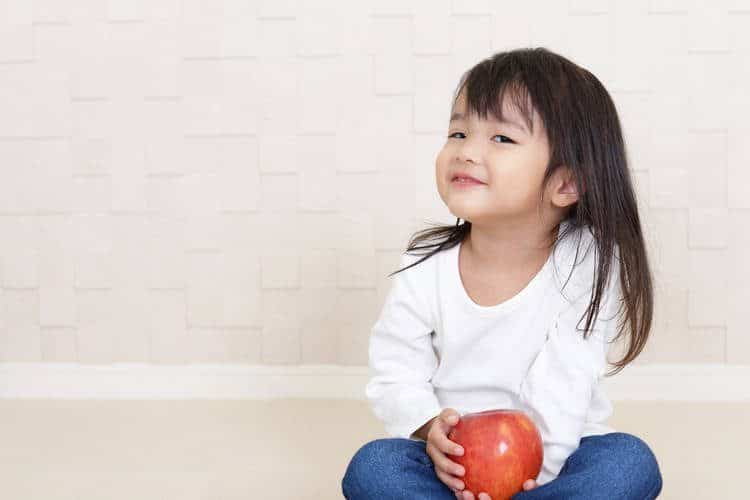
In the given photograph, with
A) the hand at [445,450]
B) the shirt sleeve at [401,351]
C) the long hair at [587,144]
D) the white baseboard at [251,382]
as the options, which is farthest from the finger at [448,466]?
the white baseboard at [251,382]

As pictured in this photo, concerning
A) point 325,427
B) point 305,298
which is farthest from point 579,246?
point 305,298

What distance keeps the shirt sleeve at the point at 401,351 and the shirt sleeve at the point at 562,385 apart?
0.43 feet

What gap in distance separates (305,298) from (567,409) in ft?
3.09

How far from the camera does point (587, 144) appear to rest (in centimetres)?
126

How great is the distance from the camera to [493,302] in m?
1.30

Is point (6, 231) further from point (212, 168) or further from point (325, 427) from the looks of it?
point (325, 427)

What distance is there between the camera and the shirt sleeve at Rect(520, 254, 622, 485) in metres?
1.23

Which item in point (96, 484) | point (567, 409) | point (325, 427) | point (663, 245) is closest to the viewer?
point (567, 409)

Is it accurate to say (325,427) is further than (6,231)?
No

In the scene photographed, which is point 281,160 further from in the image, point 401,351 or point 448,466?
point 448,466

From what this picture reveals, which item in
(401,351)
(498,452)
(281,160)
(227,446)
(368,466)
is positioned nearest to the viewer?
(498,452)

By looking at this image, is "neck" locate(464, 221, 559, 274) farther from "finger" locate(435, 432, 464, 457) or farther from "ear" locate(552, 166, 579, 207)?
"finger" locate(435, 432, 464, 457)

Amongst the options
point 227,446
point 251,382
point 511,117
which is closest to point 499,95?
point 511,117

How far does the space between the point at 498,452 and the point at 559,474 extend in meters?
0.18
